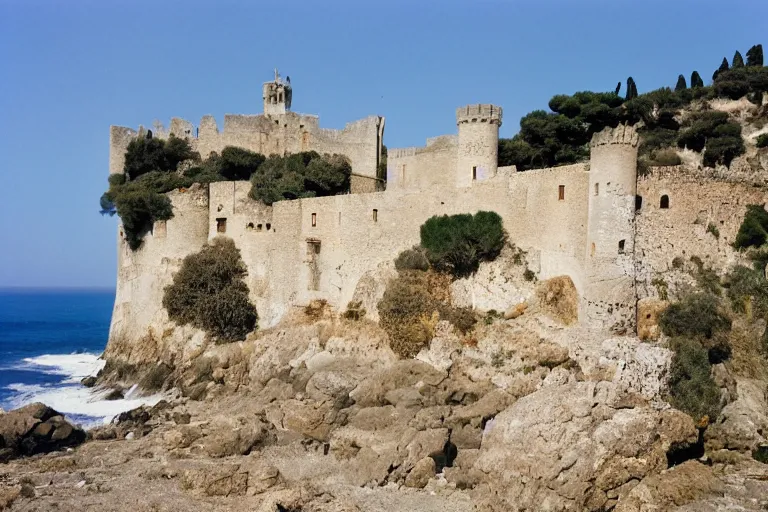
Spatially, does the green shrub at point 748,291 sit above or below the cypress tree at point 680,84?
below

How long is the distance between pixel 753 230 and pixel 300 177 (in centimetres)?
1693

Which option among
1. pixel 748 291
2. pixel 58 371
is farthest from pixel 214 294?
pixel 748 291

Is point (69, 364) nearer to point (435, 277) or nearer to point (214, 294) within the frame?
point (214, 294)

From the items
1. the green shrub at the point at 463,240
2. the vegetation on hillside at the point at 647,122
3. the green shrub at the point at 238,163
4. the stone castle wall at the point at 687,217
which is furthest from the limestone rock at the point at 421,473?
the green shrub at the point at 238,163

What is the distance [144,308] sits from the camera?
31.2 metres

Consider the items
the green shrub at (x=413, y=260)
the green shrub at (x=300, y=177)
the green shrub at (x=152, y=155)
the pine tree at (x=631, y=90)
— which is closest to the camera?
the green shrub at (x=413, y=260)

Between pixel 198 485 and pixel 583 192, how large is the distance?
501 inches

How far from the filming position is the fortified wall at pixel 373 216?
20.7 metres

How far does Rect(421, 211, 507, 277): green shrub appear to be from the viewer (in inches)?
926

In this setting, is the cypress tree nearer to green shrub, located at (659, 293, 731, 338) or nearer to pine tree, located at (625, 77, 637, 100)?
pine tree, located at (625, 77, 637, 100)

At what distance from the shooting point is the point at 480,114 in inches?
973

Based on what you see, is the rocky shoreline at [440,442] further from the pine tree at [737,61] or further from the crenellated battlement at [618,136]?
the pine tree at [737,61]

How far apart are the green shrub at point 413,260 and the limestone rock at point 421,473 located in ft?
25.8

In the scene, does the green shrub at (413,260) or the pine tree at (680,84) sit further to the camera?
the pine tree at (680,84)
